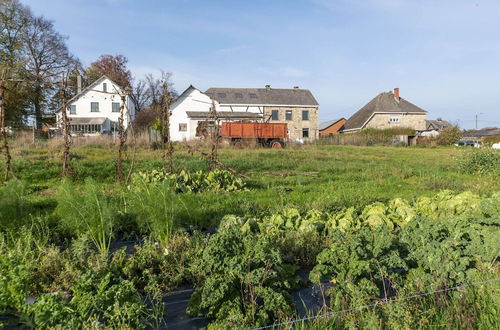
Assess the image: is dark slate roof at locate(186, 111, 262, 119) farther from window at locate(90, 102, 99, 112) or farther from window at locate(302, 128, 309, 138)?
window at locate(90, 102, 99, 112)

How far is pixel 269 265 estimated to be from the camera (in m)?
2.89

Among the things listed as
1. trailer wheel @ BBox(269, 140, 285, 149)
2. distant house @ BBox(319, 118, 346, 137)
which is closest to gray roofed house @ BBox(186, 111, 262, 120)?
trailer wheel @ BBox(269, 140, 285, 149)

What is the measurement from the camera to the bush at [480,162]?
12.4 metres

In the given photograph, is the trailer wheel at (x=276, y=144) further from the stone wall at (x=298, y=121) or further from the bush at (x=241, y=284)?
the bush at (x=241, y=284)

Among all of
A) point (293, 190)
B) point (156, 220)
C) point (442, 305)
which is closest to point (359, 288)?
point (442, 305)

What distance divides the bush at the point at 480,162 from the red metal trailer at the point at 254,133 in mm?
14850

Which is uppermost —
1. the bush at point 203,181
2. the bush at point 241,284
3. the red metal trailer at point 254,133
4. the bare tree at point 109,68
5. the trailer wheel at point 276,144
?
the bare tree at point 109,68

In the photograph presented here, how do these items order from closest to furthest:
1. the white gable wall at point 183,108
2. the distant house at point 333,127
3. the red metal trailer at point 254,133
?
the red metal trailer at point 254,133
the white gable wall at point 183,108
the distant house at point 333,127

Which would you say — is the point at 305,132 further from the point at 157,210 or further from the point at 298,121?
the point at 157,210

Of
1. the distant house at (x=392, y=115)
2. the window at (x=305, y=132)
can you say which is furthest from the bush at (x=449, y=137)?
the window at (x=305, y=132)

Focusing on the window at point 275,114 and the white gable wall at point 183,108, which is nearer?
the white gable wall at point 183,108

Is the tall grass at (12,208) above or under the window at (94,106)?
under

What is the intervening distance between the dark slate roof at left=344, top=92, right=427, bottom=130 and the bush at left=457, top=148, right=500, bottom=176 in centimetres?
3493

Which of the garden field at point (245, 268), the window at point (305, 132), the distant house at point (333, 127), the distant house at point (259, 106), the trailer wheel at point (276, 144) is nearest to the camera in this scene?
the garden field at point (245, 268)
